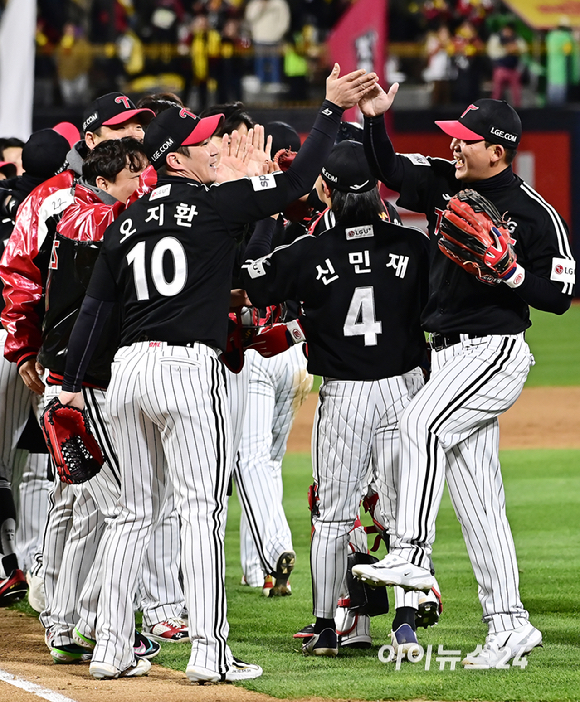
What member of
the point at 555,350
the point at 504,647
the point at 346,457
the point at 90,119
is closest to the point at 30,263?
the point at 90,119

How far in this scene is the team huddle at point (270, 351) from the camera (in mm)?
4195

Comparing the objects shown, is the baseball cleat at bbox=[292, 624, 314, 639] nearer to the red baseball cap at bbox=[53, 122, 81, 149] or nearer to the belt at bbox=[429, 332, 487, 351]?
the belt at bbox=[429, 332, 487, 351]

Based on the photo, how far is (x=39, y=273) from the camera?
5.25 meters

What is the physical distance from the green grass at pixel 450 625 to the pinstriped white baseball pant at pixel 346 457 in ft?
1.23

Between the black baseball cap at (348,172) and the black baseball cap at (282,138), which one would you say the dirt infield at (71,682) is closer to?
the black baseball cap at (348,172)

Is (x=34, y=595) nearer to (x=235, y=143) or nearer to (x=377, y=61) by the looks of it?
(x=235, y=143)

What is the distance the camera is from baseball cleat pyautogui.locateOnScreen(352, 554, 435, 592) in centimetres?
413

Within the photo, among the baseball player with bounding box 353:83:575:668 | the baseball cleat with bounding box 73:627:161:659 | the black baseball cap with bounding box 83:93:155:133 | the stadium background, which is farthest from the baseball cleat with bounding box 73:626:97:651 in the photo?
the black baseball cap with bounding box 83:93:155:133

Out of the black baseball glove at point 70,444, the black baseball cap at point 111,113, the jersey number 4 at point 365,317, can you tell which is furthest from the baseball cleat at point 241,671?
the black baseball cap at point 111,113

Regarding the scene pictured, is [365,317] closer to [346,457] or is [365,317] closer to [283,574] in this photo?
[346,457]

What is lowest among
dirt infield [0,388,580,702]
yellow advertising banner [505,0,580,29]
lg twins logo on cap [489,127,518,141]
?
dirt infield [0,388,580,702]

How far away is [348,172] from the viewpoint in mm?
4598

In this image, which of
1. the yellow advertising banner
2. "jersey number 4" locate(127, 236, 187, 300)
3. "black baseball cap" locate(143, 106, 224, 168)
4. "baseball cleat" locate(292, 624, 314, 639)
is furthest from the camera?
the yellow advertising banner

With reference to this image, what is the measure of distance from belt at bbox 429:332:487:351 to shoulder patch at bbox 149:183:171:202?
1185mm
